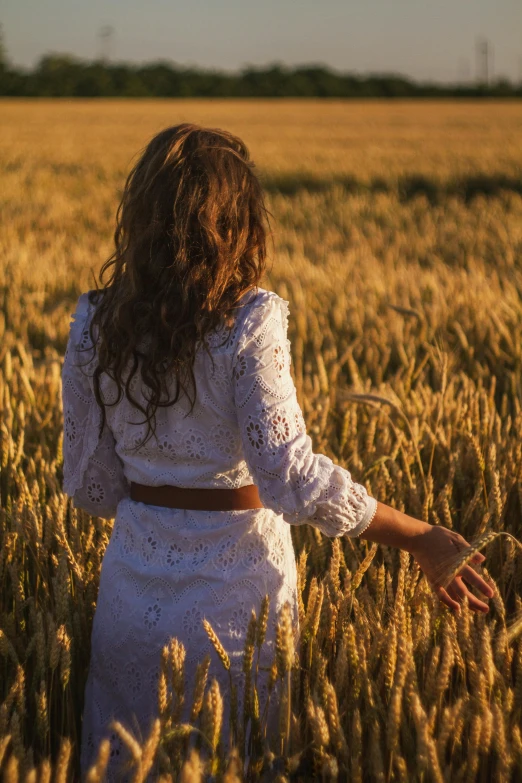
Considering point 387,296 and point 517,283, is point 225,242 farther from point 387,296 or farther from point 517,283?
point 517,283

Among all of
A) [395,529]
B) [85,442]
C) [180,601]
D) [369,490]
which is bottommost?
[369,490]

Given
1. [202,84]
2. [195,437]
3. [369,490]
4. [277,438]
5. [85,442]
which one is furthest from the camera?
[202,84]

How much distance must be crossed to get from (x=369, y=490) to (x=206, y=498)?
876mm

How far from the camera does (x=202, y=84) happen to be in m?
65.2

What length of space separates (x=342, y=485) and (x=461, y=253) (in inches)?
211

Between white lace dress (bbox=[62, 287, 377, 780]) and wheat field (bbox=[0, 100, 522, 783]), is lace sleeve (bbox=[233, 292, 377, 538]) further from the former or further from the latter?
wheat field (bbox=[0, 100, 522, 783])

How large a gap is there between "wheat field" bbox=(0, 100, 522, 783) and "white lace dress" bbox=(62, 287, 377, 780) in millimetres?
67

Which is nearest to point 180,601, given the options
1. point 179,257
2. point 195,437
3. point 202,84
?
point 195,437

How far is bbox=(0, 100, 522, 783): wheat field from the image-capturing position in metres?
1.20

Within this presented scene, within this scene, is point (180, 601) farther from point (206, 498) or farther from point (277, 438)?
point (277, 438)

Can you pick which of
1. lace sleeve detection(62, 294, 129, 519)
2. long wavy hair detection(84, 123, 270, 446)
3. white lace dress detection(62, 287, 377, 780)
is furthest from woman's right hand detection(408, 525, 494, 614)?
lace sleeve detection(62, 294, 129, 519)

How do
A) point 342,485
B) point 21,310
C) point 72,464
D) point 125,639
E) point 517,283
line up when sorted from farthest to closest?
point 517,283 < point 21,310 < point 72,464 < point 125,639 < point 342,485

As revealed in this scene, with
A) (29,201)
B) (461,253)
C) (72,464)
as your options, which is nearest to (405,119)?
(29,201)

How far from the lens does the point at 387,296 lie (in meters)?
4.52
